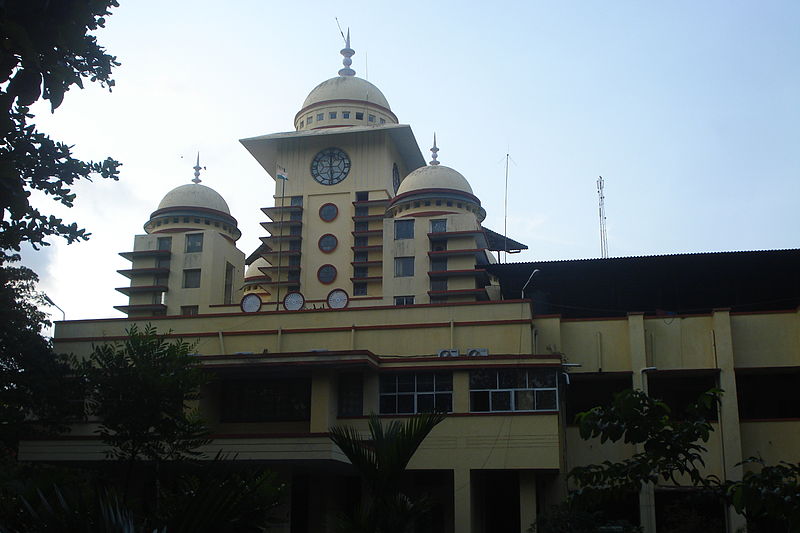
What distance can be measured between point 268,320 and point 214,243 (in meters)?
A: 14.1

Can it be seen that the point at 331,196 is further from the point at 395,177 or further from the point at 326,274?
the point at 326,274

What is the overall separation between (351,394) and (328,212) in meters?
25.4

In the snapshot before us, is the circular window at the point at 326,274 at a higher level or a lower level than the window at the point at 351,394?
higher

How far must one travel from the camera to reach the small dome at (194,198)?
54.5 metres

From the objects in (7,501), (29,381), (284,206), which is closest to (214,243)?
(284,206)

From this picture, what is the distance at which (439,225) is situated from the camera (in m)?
49.7

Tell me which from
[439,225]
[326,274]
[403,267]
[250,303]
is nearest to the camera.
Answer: [250,303]

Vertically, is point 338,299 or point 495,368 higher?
point 338,299

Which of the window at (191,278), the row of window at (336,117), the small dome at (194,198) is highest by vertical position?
the row of window at (336,117)

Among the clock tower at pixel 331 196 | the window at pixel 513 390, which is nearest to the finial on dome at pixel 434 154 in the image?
the clock tower at pixel 331 196

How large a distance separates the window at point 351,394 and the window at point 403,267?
15066 mm

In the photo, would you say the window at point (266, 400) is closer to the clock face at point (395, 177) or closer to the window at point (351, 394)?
the window at point (351, 394)

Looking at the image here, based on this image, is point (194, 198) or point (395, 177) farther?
point (395, 177)

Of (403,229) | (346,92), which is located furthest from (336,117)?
(403,229)
